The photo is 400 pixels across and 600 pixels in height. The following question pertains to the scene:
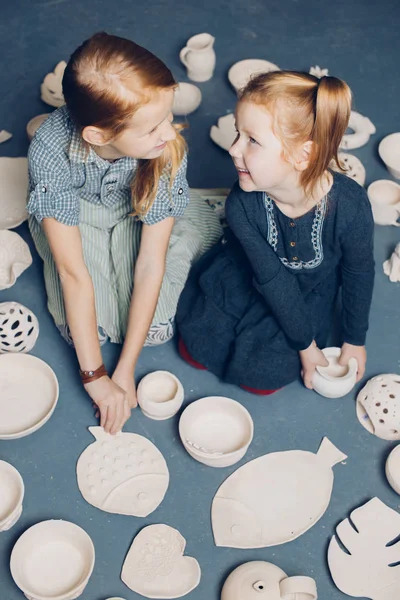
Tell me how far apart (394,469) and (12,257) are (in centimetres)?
102

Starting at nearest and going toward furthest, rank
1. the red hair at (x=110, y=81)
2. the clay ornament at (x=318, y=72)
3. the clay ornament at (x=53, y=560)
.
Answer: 1. the red hair at (x=110, y=81)
2. the clay ornament at (x=53, y=560)
3. the clay ornament at (x=318, y=72)

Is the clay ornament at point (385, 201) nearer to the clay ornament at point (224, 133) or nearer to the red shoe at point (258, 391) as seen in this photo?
the clay ornament at point (224, 133)

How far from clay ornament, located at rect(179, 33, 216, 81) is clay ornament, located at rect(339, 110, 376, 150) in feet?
1.57

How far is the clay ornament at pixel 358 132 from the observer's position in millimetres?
2146

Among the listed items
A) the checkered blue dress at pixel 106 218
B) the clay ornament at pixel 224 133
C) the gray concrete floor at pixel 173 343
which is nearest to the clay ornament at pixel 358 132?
the gray concrete floor at pixel 173 343

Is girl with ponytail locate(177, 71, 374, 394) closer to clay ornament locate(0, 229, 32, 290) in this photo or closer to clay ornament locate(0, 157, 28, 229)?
clay ornament locate(0, 229, 32, 290)

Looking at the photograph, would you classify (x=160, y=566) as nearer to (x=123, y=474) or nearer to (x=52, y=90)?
(x=123, y=474)

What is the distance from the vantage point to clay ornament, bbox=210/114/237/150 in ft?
7.00

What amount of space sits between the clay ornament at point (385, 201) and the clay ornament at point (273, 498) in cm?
70

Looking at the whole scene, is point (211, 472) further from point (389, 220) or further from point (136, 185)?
point (389, 220)

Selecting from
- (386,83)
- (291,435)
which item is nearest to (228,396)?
(291,435)

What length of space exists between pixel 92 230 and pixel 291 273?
456 mm

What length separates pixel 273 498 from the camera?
4.93 ft

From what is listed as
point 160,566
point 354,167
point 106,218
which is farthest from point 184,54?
point 160,566
